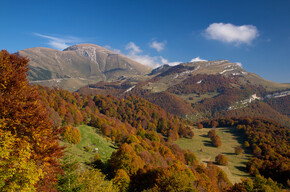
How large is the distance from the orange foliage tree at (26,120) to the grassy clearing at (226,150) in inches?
2701

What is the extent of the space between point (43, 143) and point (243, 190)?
38.3m

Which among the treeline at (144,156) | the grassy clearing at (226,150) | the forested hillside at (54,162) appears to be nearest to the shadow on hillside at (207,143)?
the grassy clearing at (226,150)

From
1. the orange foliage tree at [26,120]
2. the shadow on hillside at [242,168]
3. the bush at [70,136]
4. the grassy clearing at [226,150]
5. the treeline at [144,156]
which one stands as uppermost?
the orange foliage tree at [26,120]

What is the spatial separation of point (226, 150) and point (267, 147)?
88.6 ft

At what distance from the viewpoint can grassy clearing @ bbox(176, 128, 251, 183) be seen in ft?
237

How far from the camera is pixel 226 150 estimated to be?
9819cm

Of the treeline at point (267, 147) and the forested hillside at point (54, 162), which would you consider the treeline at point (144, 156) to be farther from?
the treeline at point (267, 147)

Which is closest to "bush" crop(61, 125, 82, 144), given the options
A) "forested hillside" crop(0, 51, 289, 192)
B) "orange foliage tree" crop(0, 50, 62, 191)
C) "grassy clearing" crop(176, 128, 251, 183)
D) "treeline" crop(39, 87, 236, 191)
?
"forested hillside" crop(0, 51, 289, 192)

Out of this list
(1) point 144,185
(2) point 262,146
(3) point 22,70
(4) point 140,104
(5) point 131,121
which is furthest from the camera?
(4) point 140,104

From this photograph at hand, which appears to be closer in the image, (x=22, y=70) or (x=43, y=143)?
(x=43, y=143)

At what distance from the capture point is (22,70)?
16.0 meters

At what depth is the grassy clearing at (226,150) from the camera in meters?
72.1

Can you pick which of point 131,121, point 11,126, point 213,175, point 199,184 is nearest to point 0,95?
point 11,126

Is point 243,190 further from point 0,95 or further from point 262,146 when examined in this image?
point 262,146
